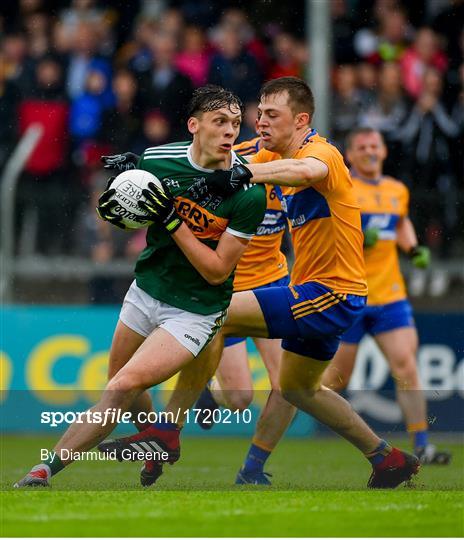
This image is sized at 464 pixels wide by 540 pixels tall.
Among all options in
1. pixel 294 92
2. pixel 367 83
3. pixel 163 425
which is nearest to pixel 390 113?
pixel 367 83

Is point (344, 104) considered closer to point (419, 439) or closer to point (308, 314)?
point (419, 439)

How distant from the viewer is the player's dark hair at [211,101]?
728cm

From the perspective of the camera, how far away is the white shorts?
725 centimetres

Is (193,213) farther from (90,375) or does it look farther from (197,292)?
(90,375)

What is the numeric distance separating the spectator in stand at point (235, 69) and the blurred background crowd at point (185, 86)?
13mm

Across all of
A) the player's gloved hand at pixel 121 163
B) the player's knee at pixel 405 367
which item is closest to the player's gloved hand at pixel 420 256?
the player's knee at pixel 405 367

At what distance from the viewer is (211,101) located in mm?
→ 7297

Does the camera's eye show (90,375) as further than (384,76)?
No

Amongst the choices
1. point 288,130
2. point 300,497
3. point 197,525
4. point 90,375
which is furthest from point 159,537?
point 90,375

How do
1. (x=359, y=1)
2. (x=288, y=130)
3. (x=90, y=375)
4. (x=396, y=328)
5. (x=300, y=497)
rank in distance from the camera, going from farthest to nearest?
(x=359, y=1) → (x=90, y=375) → (x=396, y=328) → (x=288, y=130) → (x=300, y=497)

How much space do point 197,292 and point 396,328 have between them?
3.35 m

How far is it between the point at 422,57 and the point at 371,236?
11.9 ft

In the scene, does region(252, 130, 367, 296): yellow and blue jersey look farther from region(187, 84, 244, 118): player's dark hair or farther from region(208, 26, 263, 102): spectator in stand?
region(208, 26, 263, 102): spectator in stand

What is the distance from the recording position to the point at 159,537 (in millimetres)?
5766
